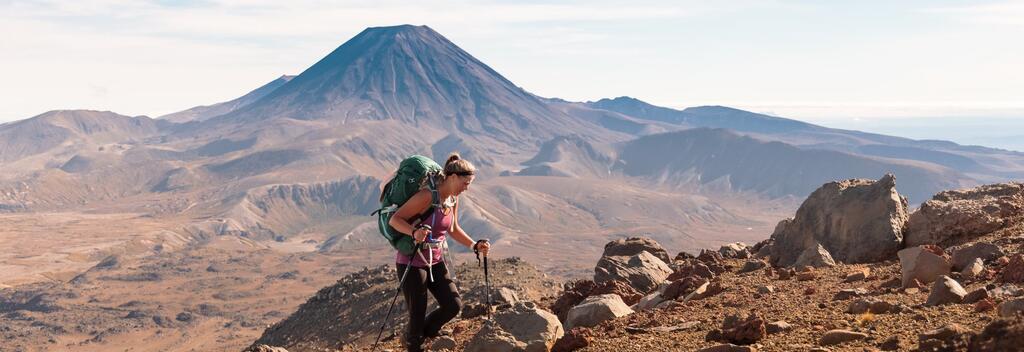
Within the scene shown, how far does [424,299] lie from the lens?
328 inches

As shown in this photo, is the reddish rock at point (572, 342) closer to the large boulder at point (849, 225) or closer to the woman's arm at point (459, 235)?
the woman's arm at point (459, 235)

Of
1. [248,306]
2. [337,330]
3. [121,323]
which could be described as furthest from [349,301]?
[248,306]

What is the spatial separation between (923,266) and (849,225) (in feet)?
11.1

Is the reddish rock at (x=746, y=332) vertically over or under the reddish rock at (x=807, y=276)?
over

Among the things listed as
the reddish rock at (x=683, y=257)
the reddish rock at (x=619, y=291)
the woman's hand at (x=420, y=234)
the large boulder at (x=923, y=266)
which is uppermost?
the woman's hand at (x=420, y=234)

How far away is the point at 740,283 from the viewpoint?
1191 cm

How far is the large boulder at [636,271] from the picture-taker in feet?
46.8

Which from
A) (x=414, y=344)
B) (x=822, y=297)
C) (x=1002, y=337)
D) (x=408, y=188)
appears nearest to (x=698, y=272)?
(x=822, y=297)

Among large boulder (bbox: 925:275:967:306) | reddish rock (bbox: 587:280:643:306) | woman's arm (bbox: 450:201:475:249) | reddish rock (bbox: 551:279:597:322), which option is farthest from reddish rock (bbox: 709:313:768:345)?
reddish rock (bbox: 551:279:597:322)

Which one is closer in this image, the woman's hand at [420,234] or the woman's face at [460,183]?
the woman's hand at [420,234]

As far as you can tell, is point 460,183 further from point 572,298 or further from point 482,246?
point 572,298

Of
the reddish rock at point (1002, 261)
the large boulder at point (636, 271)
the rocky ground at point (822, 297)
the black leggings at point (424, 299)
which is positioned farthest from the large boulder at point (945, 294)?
the large boulder at point (636, 271)

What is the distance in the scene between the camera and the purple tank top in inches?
319

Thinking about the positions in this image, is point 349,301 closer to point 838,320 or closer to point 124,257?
point 838,320
